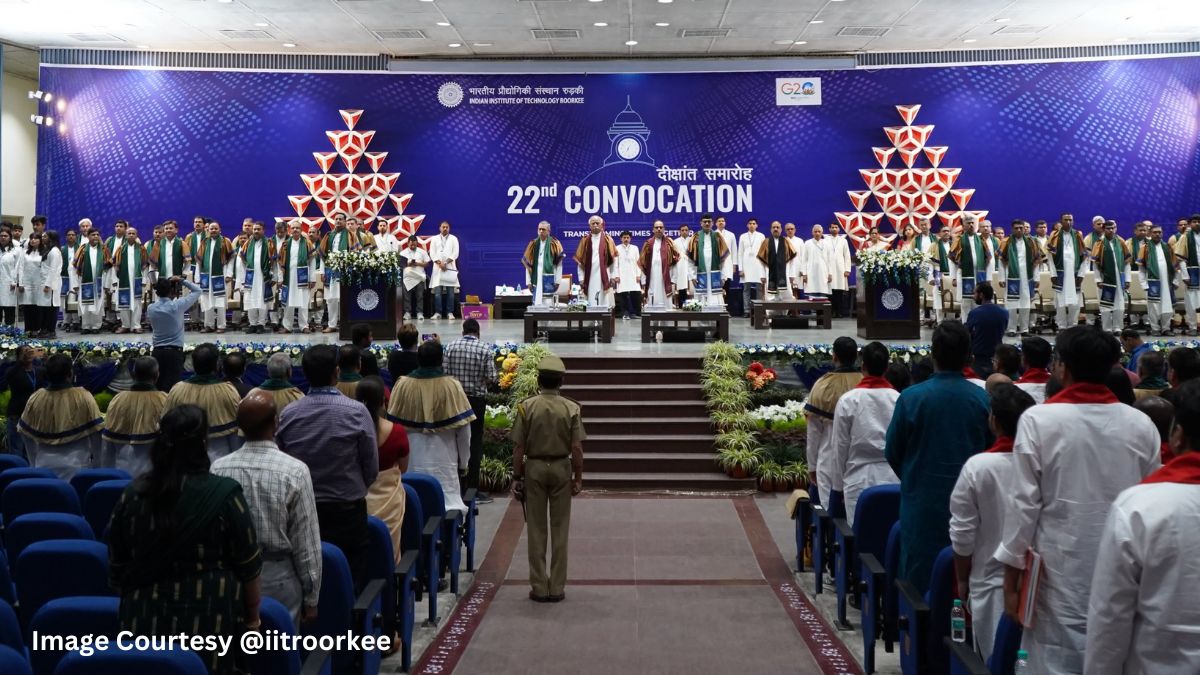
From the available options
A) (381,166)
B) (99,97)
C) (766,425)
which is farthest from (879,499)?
(99,97)

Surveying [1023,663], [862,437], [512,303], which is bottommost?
[1023,663]

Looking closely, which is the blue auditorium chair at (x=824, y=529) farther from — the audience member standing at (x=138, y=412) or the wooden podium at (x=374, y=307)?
the wooden podium at (x=374, y=307)

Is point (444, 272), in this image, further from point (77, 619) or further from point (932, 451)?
point (77, 619)

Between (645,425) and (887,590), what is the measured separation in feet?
20.7

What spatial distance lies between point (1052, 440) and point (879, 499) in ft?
7.20

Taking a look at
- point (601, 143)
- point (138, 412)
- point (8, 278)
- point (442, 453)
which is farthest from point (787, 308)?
point (138, 412)

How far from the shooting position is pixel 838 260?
1842 centimetres

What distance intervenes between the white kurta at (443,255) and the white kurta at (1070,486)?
1596 cm

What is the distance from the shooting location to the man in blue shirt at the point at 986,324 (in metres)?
8.51

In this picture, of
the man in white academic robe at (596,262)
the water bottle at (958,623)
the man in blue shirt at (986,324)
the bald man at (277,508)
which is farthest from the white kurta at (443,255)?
the water bottle at (958,623)

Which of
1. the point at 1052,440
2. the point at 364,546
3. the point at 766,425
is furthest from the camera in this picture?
the point at 766,425

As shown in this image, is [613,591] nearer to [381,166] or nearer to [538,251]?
[538,251]

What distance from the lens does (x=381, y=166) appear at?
19.8 m

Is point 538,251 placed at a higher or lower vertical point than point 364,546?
higher
